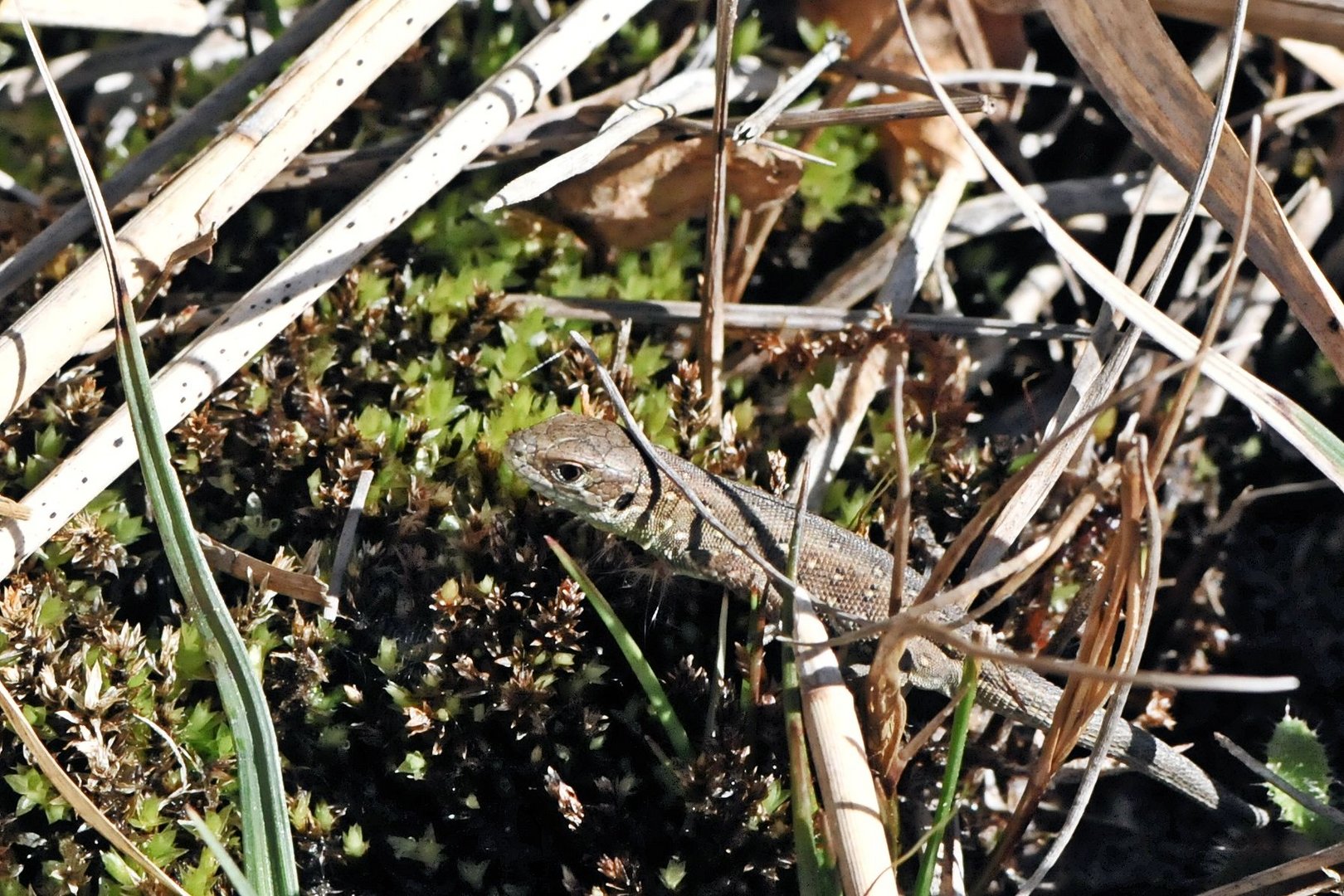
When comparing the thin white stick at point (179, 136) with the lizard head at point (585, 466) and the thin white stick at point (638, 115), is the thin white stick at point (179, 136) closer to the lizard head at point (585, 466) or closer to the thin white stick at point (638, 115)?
the thin white stick at point (638, 115)

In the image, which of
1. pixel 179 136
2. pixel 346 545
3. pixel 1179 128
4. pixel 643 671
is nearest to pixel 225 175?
pixel 179 136

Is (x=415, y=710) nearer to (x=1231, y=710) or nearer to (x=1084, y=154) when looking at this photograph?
(x=1231, y=710)

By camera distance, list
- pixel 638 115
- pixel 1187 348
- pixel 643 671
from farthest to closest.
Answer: pixel 638 115 → pixel 1187 348 → pixel 643 671

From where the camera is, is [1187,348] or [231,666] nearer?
[231,666]

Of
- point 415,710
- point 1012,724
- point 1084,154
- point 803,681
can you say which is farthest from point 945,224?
point 415,710

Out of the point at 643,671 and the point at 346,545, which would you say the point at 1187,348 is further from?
the point at 346,545

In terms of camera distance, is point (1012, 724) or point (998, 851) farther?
point (1012, 724)

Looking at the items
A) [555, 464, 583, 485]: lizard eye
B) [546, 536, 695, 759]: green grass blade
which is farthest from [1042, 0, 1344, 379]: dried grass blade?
[546, 536, 695, 759]: green grass blade

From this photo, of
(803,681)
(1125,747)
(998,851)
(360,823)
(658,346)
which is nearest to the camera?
(803,681)
